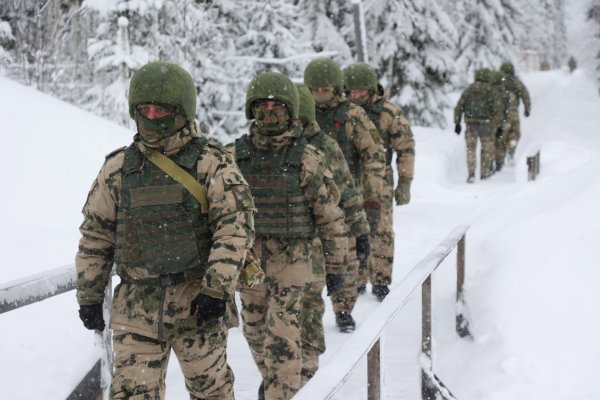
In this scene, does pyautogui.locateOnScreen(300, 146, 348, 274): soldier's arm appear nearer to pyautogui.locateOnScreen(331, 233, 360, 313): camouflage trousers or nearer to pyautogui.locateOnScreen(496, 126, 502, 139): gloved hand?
pyautogui.locateOnScreen(331, 233, 360, 313): camouflage trousers

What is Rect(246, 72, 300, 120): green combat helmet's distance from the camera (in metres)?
4.28

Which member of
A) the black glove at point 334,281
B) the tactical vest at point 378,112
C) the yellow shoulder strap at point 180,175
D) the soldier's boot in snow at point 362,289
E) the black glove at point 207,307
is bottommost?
the soldier's boot in snow at point 362,289

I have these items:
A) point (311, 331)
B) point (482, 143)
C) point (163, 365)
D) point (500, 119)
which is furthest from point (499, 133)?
point (163, 365)

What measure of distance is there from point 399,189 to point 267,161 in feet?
11.0

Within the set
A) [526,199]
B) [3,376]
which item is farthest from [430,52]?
[3,376]

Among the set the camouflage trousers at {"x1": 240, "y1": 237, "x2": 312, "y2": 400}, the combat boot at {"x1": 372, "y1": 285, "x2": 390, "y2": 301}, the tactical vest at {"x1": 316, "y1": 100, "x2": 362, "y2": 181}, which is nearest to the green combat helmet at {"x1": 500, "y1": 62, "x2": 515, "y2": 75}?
the combat boot at {"x1": 372, "y1": 285, "x2": 390, "y2": 301}

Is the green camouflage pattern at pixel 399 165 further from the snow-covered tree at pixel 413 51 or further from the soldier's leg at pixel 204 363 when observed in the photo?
the snow-covered tree at pixel 413 51

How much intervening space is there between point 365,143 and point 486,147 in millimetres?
10554

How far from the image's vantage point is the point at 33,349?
4938 mm

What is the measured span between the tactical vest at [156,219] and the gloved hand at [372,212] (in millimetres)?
3704

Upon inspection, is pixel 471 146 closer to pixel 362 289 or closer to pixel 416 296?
pixel 362 289

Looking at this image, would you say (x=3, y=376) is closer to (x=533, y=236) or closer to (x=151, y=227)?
(x=151, y=227)

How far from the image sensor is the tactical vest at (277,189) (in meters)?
4.38

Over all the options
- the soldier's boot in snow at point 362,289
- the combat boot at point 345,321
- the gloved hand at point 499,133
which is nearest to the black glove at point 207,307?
the combat boot at point 345,321
